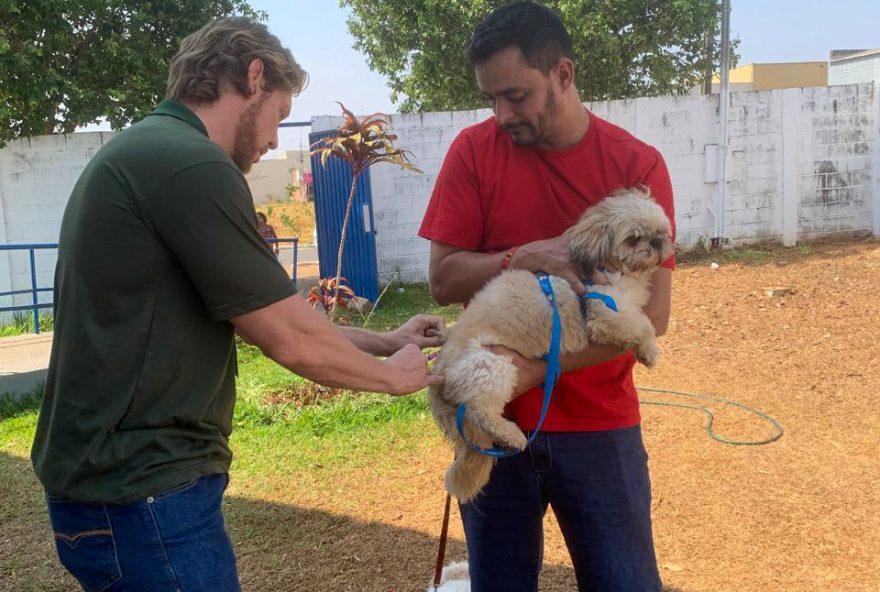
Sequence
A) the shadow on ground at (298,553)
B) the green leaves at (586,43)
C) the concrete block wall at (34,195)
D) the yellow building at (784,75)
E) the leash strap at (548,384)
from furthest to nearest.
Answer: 1. the yellow building at (784,75)
2. the green leaves at (586,43)
3. the concrete block wall at (34,195)
4. the shadow on ground at (298,553)
5. the leash strap at (548,384)

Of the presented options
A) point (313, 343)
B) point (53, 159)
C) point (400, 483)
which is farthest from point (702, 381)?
point (53, 159)

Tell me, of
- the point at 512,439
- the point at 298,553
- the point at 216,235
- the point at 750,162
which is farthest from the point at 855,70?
the point at 216,235

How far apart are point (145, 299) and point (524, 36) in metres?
1.49

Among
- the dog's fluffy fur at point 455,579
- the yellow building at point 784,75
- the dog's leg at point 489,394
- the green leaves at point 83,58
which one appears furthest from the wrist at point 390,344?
the yellow building at point 784,75

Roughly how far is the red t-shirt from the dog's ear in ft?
0.27

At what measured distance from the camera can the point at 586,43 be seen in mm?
16250

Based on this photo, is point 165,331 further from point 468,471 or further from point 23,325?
point 23,325

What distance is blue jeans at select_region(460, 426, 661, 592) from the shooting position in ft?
7.78

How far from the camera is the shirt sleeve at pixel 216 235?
175 cm

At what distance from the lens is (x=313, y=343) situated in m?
1.96

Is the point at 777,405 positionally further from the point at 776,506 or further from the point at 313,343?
the point at 313,343

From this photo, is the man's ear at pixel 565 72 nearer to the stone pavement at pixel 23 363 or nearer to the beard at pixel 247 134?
the beard at pixel 247 134

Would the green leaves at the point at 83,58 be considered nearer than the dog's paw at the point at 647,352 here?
No

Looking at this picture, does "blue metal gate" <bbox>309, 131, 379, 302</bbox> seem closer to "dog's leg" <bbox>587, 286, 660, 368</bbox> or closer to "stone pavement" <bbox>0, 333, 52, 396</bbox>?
"stone pavement" <bbox>0, 333, 52, 396</bbox>
